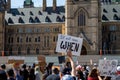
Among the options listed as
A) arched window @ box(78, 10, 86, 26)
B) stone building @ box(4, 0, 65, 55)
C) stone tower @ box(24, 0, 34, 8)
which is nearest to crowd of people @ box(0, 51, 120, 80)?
arched window @ box(78, 10, 86, 26)

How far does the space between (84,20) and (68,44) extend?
62097mm

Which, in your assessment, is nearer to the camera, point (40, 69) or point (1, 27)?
point (40, 69)

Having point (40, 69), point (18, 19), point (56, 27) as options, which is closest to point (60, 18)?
point (56, 27)

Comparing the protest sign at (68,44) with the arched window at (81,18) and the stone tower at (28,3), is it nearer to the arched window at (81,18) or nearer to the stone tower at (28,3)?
the arched window at (81,18)

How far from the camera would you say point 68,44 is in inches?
630

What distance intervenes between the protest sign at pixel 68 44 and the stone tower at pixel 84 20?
60.1 metres

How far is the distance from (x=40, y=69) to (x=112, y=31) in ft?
226

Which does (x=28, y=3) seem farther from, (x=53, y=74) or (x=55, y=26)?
(x=53, y=74)

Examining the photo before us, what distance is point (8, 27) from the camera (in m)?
91.1

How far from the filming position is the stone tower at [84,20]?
7669 cm

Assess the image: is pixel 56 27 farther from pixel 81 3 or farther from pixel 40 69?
pixel 40 69

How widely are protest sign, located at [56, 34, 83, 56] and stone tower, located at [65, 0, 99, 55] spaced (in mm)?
60116

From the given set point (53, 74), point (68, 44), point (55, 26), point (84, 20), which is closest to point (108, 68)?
point (68, 44)

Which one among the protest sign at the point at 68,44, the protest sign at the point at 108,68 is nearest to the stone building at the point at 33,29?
the protest sign at the point at 68,44
